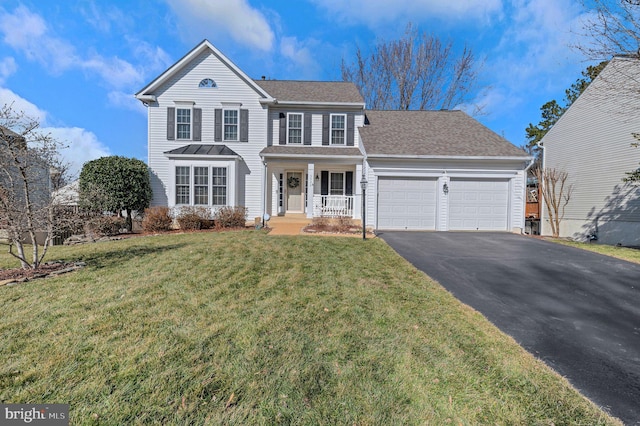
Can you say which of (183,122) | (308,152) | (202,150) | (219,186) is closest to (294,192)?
(308,152)

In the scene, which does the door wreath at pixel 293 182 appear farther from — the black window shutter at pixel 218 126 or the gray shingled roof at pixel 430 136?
Answer: the gray shingled roof at pixel 430 136

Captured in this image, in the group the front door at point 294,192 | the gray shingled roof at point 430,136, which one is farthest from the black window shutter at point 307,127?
the gray shingled roof at point 430,136

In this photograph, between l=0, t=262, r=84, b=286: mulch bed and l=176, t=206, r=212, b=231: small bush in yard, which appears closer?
l=0, t=262, r=84, b=286: mulch bed

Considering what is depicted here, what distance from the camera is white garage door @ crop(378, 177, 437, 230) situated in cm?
1171

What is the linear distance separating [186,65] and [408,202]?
12.0 m

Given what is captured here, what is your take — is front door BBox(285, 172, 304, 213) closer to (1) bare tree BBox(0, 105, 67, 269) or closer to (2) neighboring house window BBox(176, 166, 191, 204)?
(2) neighboring house window BBox(176, 166, 191, 204)

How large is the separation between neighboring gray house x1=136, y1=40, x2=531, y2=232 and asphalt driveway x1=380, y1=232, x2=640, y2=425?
10.9 feet

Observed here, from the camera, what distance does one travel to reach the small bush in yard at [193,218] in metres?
10.9

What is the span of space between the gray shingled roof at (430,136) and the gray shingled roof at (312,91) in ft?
5.59

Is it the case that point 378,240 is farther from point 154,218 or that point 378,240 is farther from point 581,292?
point 154,218

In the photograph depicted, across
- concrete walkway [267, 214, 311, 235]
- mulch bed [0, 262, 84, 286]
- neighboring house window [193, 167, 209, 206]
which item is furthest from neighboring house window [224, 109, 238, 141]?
mulch bed [0, 262, 84, 286]

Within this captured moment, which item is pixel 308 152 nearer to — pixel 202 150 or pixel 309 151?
pixel 309 151

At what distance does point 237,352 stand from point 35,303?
3.16 meters

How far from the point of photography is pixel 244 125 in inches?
523
